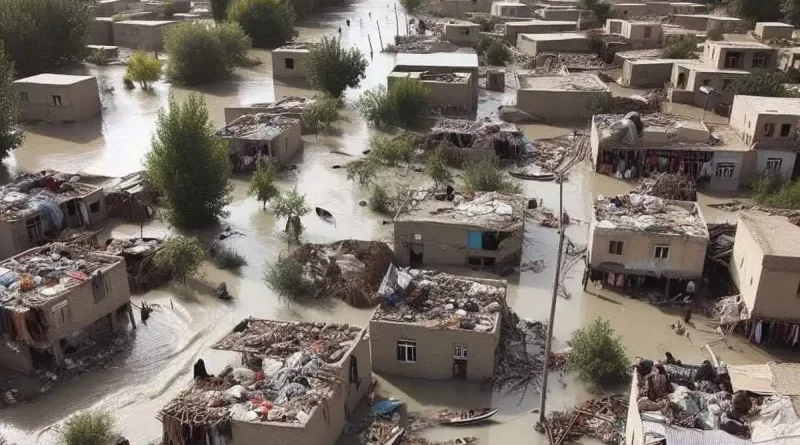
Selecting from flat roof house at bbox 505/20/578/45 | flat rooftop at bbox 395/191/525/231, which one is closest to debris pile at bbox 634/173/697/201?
flat rooftop at bbox 395/191/525/231

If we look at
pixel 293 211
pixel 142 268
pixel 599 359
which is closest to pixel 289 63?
pixel 293 211

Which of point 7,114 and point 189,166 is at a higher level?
point 7,114

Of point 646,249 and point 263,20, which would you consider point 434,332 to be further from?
point 263,20

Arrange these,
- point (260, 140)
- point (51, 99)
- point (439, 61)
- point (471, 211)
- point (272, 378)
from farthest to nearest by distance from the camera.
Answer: point (439, 61), point (51, 99), point (260, 140), point (471, 211), point (272, 378)

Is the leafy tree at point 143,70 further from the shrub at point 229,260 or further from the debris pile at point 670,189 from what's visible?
the debris pile at point 670,189

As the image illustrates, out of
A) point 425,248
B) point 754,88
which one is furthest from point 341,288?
point 754,88

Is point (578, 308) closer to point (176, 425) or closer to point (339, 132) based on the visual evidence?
point (176, 425)

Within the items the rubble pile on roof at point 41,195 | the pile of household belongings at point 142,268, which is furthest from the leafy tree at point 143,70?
the pile of household belongings at point 142,268
